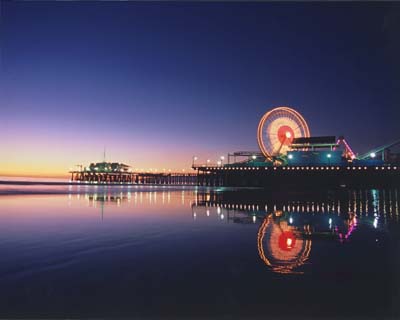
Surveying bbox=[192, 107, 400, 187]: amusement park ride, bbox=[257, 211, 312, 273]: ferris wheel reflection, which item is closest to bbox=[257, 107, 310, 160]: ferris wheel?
bbox=[192, 107, 400, 187]: amusement park ride

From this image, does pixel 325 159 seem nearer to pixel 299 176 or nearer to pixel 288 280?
pixel 299 176

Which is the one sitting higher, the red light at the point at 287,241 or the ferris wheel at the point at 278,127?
the ferris wheel at the point at 278,127

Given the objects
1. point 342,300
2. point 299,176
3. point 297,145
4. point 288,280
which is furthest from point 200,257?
point 297,145

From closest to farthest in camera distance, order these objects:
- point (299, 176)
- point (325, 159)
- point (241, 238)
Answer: point (241, 238) → point (299, 176) → point (325, 159)

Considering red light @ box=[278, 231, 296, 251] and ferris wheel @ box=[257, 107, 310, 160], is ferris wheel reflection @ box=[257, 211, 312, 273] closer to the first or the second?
red light @ box=[278, 231, 296, 251]

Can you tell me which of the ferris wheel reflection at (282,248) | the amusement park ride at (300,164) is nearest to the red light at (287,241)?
the ferris wheel reflection at (282,248)

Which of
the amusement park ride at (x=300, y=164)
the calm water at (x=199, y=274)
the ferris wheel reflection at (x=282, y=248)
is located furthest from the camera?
the amusement park ride at (x=300, y=164)

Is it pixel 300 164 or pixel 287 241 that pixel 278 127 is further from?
pixel 287 241

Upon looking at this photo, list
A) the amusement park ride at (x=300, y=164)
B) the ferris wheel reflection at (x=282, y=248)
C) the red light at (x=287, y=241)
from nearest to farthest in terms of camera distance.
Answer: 1. the ferris wheel reflection at (x=282, y=248)
2. the red light at (x=287, y=241)
3. the amusement park ride at (x=300, y=164)

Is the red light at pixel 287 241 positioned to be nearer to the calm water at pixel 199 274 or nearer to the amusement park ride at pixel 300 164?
the calm water at pixel 199 274
